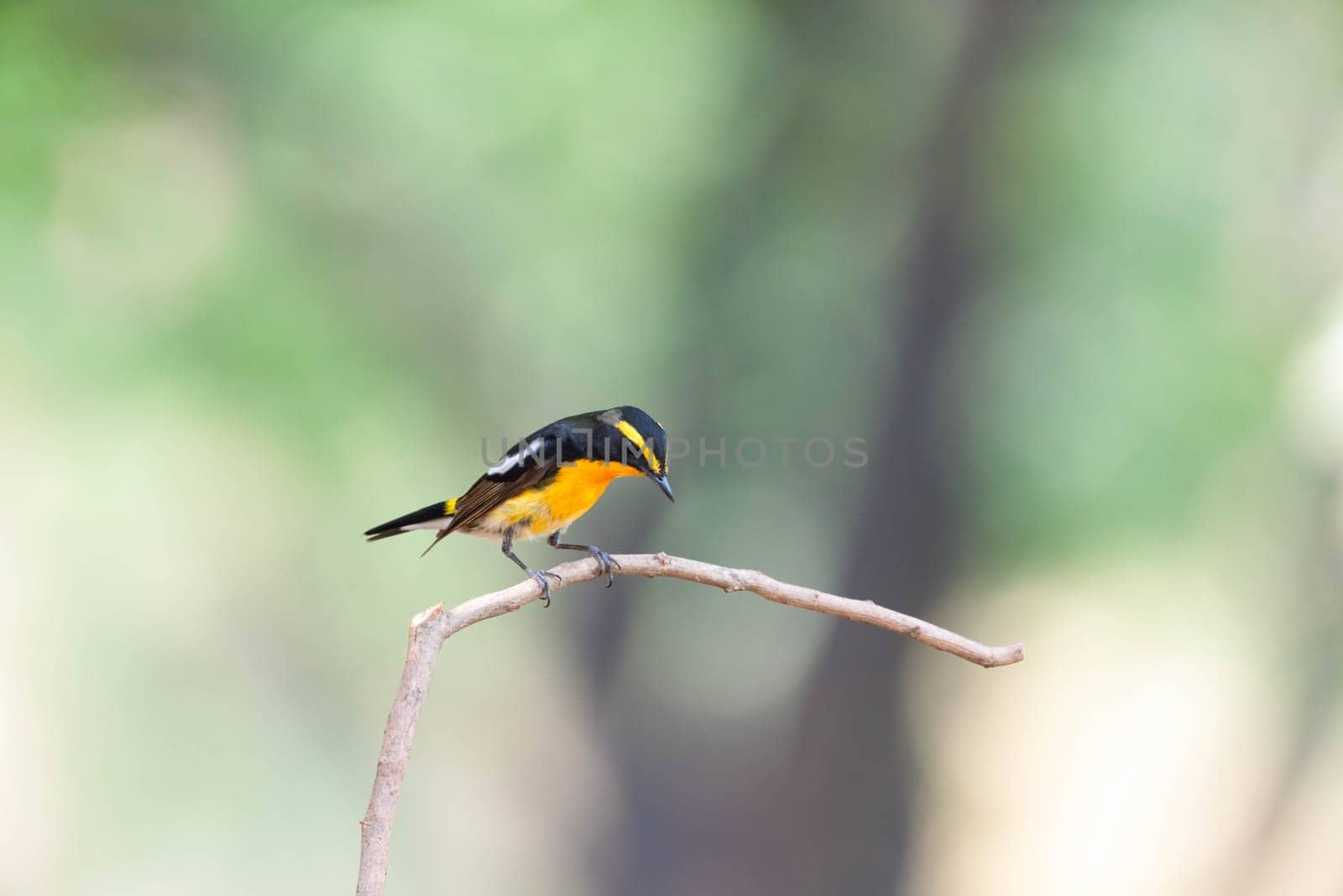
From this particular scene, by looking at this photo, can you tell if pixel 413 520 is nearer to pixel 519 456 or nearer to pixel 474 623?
pixel 519 456

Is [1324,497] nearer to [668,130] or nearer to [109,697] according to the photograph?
[668,130]

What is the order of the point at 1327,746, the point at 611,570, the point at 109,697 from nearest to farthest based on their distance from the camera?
the point at 611,570 < the point at 1327,746 < the point at 109,697

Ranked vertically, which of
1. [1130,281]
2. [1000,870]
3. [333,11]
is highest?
[333,11]

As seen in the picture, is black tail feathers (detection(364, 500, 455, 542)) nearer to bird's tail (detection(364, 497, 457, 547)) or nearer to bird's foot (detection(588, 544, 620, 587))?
bird's tail (detection(364, 497, 457, 547))

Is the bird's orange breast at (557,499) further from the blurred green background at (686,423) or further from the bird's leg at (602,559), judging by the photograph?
the blurred green background at (686,423)

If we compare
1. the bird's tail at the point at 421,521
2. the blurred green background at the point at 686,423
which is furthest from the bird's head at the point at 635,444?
the blurred green background at the point at 686,423

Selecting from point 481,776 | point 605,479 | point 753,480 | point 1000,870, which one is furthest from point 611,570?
point 1000,870

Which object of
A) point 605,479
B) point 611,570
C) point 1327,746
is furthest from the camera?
point 1327,746

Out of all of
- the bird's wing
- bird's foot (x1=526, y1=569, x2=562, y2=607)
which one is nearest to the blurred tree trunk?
the bird's wing
